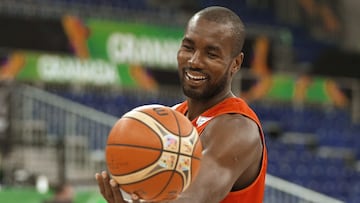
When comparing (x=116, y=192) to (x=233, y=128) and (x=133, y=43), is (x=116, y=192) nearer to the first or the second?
(x=233, y=128)

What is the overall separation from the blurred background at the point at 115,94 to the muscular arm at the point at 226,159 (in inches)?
213

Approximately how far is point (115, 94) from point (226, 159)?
10.4 m

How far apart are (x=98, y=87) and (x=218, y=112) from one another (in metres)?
10.3

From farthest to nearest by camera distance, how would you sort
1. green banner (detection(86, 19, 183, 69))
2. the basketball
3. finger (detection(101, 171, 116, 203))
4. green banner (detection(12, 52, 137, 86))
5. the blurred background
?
green banner (detection(86, 19, 183, 69)) < green banner (detection(12, 52, 137, 86)) < the blurred background < finger (detection(101, 171, 116, 203)) < the basketball

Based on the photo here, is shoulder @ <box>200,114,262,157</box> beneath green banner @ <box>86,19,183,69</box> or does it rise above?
above

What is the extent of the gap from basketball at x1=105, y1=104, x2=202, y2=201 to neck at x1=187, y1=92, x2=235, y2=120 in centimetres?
56

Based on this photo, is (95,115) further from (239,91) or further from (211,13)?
(211,13)

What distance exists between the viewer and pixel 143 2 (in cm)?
1680

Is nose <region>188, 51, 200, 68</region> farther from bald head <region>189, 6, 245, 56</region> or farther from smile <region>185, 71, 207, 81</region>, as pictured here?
bald head <region>189, 6, 245, 56</region>

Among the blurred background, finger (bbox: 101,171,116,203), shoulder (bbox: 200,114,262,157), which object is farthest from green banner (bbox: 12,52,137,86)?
finger (bbox: 101,171,116,203)

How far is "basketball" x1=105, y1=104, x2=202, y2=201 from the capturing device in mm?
2455

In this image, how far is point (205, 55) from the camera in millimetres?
2877

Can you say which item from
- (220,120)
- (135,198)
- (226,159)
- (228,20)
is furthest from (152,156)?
(228,20)

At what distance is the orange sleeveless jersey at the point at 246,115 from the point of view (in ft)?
9.50
